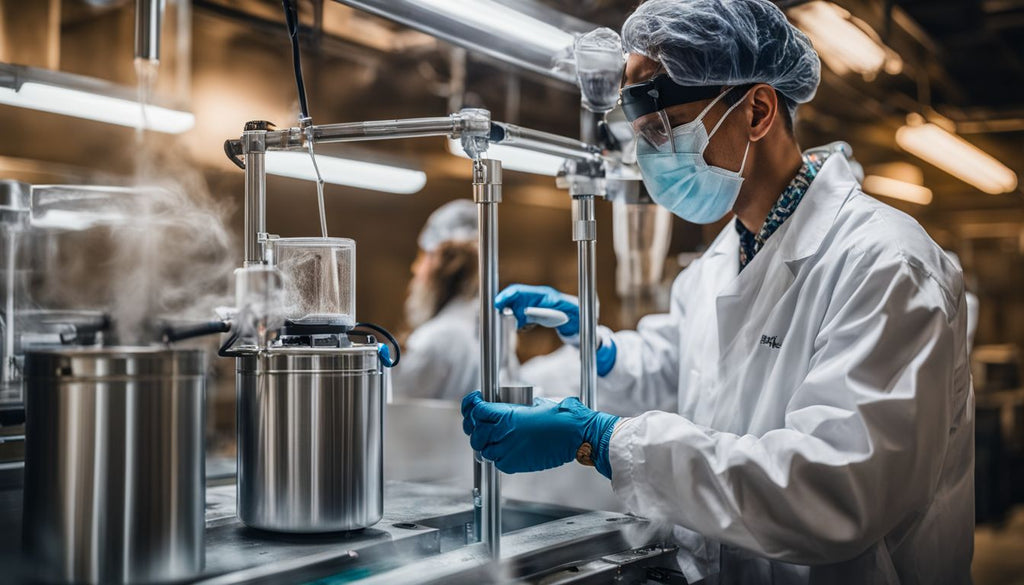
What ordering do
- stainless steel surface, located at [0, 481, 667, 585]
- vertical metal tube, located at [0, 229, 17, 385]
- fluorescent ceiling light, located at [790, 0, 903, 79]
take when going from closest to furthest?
1. stainless steel surface, located at [0, 481, 667, 585]
2. vertical metal tube, located at [0, 229, 17, 385]
3. fluorescent ceiling light, located at [790, 0, 903, 79]

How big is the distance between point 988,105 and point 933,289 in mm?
5639

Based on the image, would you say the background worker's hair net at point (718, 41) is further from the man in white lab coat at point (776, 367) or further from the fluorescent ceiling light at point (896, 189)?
the fluorescent ceiling light at point (896, 189)

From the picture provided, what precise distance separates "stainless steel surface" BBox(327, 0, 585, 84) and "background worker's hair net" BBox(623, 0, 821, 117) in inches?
7.5

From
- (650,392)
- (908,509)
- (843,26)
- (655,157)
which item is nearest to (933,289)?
(908,509)

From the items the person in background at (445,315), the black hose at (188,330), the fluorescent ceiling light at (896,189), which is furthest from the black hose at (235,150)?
the fluorescent ceiling light at (896,189)

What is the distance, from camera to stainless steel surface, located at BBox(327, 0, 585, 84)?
1.29 metres

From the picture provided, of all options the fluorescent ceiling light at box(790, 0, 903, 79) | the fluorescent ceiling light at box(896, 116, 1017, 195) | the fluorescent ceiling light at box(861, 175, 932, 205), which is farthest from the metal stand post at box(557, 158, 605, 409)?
the fluorescent ceiling light at box(861, 175, 932, 205)

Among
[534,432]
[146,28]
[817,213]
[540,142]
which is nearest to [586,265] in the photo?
[540,142]

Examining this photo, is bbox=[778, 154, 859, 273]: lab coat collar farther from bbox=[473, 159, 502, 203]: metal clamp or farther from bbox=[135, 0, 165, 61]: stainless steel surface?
bbox=[135, 0, 165, 61]: stainless steel surface

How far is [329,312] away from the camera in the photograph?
111cm

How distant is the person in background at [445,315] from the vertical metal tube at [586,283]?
1855 millimetres

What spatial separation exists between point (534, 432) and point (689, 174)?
562 mm

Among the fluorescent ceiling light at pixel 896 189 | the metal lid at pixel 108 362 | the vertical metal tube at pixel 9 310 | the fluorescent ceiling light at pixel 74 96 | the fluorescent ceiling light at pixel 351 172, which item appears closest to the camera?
the metal lid at pixel 108 362

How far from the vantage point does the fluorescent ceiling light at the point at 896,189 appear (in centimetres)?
536
